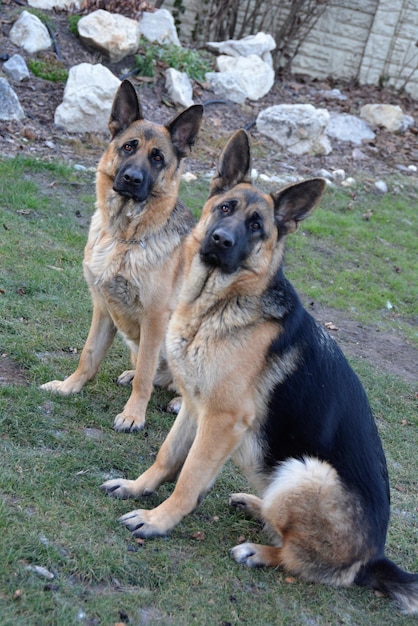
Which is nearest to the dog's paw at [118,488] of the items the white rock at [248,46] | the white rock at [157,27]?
the white rock at [157,27]

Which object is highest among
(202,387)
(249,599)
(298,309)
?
Result: (298,309)

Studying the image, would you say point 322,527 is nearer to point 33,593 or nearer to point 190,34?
point 33,593

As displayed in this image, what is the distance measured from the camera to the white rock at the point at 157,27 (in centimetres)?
1374

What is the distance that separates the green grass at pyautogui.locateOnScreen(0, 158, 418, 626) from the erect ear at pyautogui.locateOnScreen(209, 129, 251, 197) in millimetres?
1921

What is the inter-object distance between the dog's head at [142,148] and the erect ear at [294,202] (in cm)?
129

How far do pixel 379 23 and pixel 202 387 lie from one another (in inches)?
650

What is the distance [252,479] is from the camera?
411 cm

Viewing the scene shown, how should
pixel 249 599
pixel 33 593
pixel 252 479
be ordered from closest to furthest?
pixel 33 593 < pixel 249 599 < pixel 252 479

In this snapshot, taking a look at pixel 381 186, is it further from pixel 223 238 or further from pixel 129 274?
pixel 223 238

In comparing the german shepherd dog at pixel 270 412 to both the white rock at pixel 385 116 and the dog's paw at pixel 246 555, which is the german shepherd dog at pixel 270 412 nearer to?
the dog's paw at pixel 246 555

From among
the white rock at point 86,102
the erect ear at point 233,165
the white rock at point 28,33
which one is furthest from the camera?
the white rock at point 28,33

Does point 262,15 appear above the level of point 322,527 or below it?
above

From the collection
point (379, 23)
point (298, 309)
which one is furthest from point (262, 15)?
point (298, 309)

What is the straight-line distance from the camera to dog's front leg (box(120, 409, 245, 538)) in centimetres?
384
